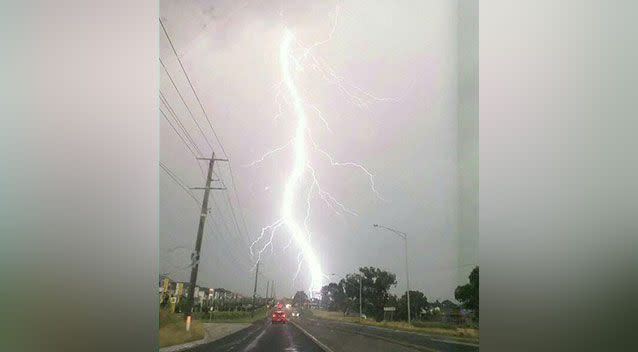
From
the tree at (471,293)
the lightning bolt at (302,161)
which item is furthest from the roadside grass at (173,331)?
the tree at (471,293)

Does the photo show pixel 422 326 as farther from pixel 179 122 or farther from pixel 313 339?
pixel 179 122

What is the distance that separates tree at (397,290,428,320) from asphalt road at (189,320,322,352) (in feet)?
2.15

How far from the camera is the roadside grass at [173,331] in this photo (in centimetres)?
390

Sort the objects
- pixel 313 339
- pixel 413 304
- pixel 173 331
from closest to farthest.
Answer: pixel 173 331 → pixel 413 304 → pixel 313 339

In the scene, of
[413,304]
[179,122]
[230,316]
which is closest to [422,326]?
[413,304]

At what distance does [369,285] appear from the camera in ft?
13.5

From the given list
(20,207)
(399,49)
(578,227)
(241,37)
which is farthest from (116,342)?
(578,227)

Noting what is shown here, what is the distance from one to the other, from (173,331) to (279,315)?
2.60 ft

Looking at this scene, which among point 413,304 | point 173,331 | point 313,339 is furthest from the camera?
point 313,339

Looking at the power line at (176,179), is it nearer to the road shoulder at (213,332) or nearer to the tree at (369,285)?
the road shoulder at (213,332)

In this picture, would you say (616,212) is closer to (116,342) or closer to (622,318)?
(622,318)

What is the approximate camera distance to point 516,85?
397 centimetres

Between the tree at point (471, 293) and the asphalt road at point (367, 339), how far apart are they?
0.27 m

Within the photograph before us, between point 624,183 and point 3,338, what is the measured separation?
4.42 meters
